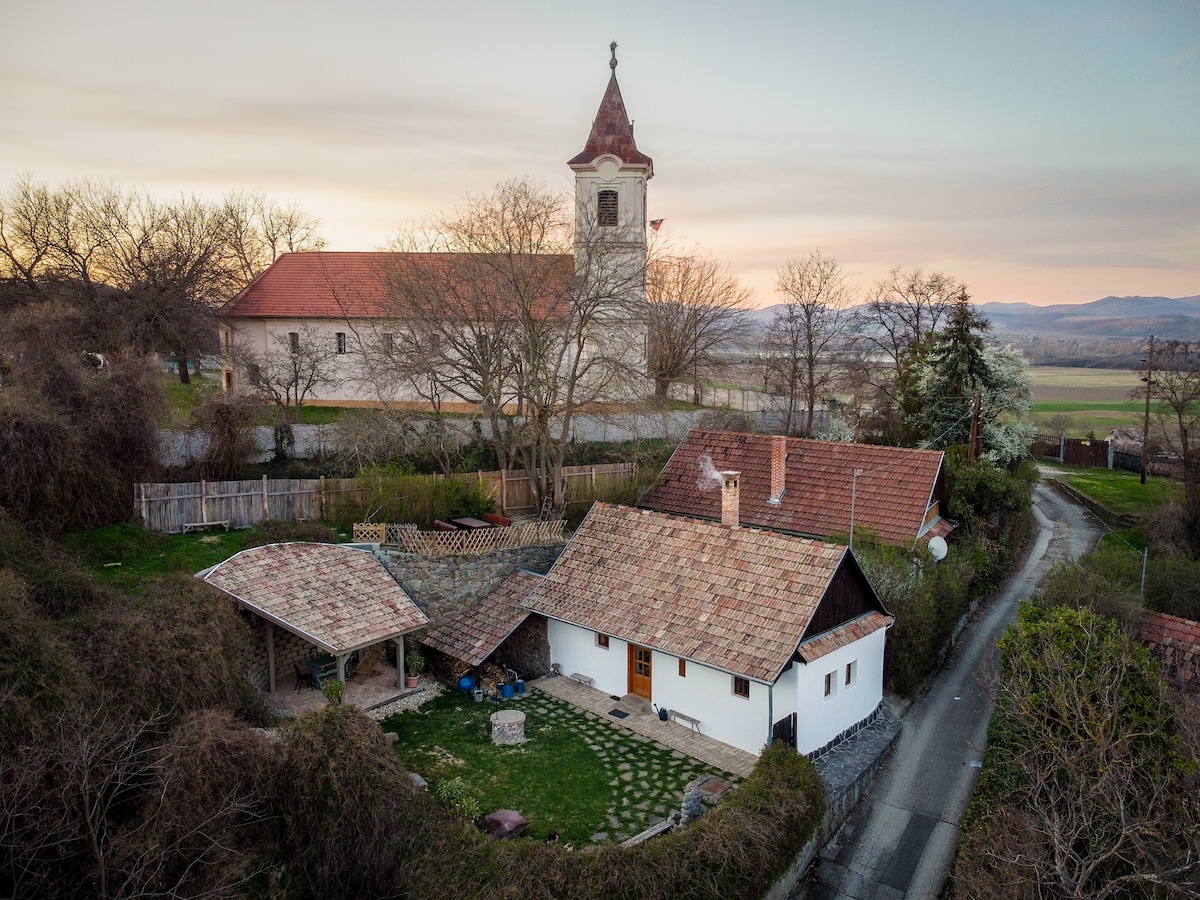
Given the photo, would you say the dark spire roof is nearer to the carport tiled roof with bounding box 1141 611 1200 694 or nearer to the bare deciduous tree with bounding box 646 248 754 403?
the bare deciduous tree with bounding box 646 248 754 403

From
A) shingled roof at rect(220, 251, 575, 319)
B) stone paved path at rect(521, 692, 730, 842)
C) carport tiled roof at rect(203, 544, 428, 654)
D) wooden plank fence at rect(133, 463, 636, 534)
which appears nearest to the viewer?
stone paved path at rect(521, 692, 730, 842)

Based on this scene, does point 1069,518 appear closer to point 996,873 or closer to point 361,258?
point 996,873

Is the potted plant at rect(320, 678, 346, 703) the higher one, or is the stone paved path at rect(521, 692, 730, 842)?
the potted plant at rect(320, 678, 346, 703)

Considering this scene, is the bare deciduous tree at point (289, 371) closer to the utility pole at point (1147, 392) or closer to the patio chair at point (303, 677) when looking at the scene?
the patio chair at point (303, 677)

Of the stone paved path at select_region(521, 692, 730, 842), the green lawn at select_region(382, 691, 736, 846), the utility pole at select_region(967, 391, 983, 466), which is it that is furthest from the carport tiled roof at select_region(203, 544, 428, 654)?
the utility pole at select_region(967, 391, 983, 466)

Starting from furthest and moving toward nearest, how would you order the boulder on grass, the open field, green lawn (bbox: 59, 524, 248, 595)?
1. the open field
2. green lawn (bbox: 59, 524, 248, 595)
3. the boulder on grass

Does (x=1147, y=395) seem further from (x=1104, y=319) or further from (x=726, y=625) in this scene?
(x=1104, y=319)
